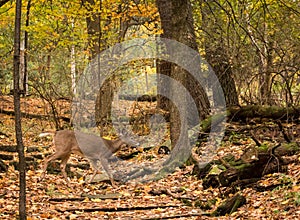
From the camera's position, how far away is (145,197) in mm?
9641

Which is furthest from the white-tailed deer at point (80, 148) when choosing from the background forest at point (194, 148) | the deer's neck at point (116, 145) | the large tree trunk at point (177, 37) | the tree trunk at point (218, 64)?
the tree trunk at point (218, 64)

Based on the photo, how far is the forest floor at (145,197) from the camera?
743cm

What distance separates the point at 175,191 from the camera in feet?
32.7

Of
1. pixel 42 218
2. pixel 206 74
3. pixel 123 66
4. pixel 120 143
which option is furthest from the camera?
pixel 123 66

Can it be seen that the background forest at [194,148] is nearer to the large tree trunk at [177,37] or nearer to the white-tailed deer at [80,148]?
the large tree trunk at [177,37]

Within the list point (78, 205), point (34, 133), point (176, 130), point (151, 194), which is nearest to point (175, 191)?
point (151, 194)

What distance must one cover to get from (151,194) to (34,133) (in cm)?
954

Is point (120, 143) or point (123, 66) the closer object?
point (120, 143)

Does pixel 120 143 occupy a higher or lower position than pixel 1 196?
higher

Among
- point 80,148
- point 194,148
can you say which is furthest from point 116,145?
point 194,148

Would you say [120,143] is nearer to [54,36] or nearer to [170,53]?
[170,53]

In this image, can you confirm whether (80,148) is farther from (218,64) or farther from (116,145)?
(218,64)

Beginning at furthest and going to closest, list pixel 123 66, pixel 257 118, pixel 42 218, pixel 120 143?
pixel 123 66 → pixel 257 118 → pixel 120 143 → pixel 42 218

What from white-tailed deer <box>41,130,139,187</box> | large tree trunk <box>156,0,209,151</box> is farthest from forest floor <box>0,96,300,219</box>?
large tree trunk <box>156,0,209,151</box>
